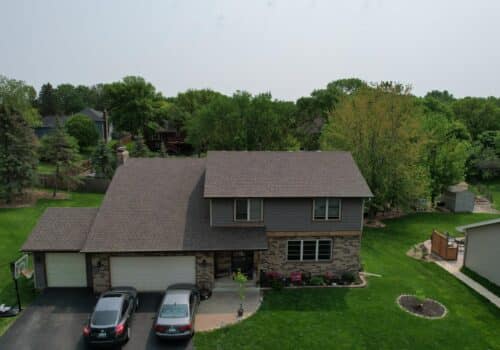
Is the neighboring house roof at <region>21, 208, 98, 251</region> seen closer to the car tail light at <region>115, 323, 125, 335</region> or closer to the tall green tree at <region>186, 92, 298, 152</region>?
the car tail light at <region>115, 323, 125, 335</region>

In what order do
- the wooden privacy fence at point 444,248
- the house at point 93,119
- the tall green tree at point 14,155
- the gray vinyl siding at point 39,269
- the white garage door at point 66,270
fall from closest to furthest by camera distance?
the gray vinyl siding at point 39,269, the white garage door at point 66,270, the wooden privacy fence at point 444,248, the tall green tree at point 14,155, the house at point 93,119

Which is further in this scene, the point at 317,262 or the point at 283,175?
the point at 283,175

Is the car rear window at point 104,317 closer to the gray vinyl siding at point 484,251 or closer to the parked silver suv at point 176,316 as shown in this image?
the parked silver suv at point 176,316

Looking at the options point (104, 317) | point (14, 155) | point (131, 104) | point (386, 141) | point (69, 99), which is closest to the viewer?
point (104, 317)

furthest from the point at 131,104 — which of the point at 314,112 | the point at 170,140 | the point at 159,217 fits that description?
the point at 159,217

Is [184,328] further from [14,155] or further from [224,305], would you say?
[14,155]

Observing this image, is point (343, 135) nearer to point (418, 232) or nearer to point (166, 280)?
point (418, 232)

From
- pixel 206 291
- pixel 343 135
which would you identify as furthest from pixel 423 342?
pixel 343 135

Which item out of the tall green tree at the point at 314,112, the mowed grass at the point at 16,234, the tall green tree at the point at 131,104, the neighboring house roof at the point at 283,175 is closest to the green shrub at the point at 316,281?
the neighboring house roof at the point at 283,175

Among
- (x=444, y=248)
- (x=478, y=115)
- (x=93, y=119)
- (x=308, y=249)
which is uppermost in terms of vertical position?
(x=478, y=115)
